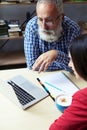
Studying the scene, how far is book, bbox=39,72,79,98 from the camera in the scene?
4.80 ft

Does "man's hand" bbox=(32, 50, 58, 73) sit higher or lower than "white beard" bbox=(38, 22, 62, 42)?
lower

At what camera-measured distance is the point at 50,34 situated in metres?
1.83

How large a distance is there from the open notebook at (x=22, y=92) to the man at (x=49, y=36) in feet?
0.59

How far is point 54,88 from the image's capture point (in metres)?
1.50

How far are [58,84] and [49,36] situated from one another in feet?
1.51

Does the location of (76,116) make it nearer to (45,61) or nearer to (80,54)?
(80,54)

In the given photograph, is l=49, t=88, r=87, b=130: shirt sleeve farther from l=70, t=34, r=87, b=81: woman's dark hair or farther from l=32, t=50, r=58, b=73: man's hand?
l=32, t=50, r=58, b=73: man's hand

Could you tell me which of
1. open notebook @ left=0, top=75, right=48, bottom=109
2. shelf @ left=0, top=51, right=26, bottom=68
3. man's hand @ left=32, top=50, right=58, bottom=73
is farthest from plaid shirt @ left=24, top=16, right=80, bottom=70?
shelf @ left=0, top=51, right=26, bottom=68

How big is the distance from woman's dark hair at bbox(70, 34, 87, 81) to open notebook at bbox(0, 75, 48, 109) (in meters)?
0.41

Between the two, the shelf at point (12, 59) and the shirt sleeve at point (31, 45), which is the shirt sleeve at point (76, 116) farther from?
the shelf at point (12, 59)

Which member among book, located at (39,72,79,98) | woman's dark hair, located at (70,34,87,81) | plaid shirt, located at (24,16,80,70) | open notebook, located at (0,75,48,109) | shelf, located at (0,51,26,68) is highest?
woman's dark hair, located at (70,34,87,81)

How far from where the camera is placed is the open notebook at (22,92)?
1365 mm

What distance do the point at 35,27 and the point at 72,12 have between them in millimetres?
1447

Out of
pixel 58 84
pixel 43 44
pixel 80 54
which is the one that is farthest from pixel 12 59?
pixel 80 54
